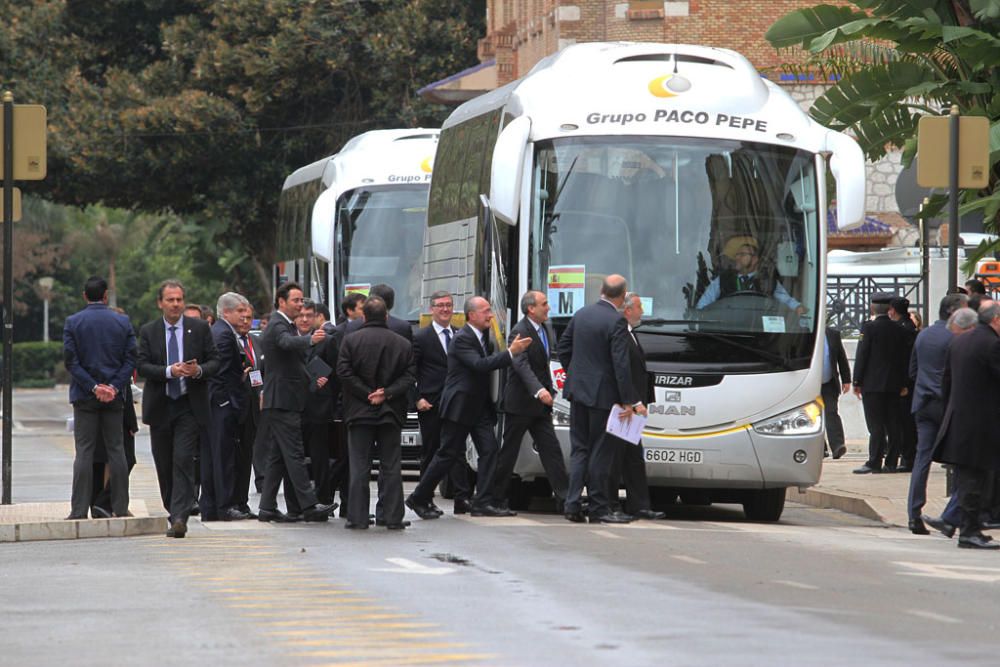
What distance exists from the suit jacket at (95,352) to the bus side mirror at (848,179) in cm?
594

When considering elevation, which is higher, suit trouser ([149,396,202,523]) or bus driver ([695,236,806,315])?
bus driver ([695,236,806,315])

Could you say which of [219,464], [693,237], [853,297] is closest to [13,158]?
[219,464]

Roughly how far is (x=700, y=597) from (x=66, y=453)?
19681 millimetres

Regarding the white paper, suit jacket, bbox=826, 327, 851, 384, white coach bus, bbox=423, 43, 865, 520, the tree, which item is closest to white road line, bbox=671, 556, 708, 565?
the white paper

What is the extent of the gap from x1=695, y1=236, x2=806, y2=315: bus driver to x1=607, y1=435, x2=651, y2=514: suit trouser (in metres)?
1.34

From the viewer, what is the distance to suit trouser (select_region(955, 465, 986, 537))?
47.5ft

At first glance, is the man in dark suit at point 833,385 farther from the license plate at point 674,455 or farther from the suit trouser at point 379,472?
the suit trouser at point 379,472

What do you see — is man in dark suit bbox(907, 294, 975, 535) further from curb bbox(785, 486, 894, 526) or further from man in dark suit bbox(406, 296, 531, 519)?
man in dark suit bbox(406, 296, 531, 519)

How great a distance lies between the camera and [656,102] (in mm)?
17484

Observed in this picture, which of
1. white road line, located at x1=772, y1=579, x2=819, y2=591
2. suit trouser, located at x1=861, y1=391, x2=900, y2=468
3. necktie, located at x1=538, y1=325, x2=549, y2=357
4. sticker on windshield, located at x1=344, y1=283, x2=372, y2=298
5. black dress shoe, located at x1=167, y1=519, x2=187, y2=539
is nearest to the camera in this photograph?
white road line, located at x1=772, y1=579, x2=819, y2=591

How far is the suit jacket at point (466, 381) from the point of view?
1636 cm

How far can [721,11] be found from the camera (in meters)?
38.3

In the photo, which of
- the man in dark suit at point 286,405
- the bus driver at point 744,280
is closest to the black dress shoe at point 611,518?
the bus driver at point 744,280

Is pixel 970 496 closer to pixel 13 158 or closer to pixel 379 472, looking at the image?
pixel 379 472
